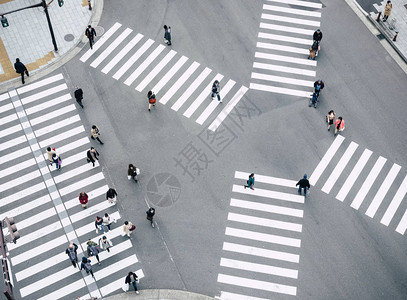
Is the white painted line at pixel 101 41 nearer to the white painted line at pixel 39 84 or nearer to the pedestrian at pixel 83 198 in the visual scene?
the white painted line at pixel 39 84

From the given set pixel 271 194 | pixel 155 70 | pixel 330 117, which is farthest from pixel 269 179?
pixel 155 70

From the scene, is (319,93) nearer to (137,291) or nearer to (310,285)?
(310,285)

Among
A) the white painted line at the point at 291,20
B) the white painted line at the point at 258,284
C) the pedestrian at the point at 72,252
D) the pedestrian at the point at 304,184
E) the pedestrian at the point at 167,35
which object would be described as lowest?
the pedestrian at the point at 72,252

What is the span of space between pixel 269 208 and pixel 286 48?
11.9 m

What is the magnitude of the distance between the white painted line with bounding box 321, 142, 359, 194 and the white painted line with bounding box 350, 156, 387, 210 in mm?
1435

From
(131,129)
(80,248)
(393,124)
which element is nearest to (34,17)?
(131,129)

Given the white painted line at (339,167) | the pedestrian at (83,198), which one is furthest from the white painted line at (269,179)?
the pedestrian at (83,198)

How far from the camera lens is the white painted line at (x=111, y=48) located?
110ft

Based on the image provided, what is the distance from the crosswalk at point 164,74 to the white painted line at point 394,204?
1065cm

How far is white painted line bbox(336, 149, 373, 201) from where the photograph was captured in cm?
2933

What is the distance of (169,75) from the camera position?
33.3 metres

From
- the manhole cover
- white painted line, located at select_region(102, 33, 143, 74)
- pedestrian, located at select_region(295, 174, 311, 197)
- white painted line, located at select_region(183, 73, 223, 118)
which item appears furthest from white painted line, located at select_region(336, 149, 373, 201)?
white painted line, located at select_region(102, 33, 143, 74)

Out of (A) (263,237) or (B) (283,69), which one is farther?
(B) (283,69)

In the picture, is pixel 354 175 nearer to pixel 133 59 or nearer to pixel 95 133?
pixel 95 133
